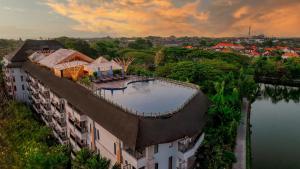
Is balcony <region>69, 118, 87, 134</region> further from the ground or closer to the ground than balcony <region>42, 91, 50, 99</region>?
closer to the ground

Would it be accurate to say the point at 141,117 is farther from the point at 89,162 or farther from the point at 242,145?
the point at 242,145

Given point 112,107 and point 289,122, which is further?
point 289,122

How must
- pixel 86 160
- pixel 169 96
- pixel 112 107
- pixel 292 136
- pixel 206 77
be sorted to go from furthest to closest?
pixel 206 77
pixel 292 136
pixel 169 96
pixel 112 107
pixel 86 160

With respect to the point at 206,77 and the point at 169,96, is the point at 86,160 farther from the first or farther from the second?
the point at 206,77

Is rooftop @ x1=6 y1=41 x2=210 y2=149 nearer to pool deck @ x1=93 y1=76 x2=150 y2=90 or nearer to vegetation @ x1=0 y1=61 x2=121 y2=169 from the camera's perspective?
pool deck @ x1=93 y1=76 x2=150 y2=90

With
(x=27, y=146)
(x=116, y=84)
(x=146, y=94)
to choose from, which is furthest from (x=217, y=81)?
(x=27, y=146)

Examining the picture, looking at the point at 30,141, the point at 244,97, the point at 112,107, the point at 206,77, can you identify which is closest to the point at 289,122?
the point at 244,97

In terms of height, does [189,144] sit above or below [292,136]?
above

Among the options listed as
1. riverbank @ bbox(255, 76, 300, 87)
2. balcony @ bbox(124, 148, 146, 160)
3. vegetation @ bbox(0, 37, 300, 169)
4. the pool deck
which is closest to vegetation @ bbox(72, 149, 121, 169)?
vegetation @ bbox(0, 37, 300, 169)
